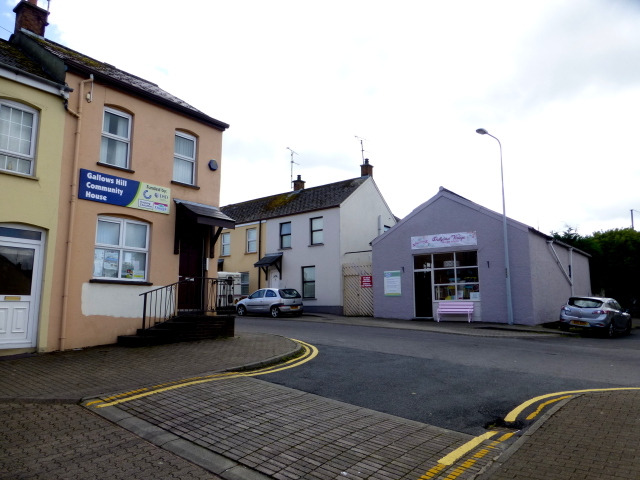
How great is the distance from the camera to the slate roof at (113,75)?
37.4 feet

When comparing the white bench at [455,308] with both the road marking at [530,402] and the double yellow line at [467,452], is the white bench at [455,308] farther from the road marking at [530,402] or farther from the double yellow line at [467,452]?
the double yellow line at [467,452]

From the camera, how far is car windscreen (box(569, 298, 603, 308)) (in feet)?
55.2

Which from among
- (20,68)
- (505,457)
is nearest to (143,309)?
(20,68)

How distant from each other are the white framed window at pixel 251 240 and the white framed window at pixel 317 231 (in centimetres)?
483

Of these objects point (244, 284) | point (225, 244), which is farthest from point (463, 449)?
point (225, 244)

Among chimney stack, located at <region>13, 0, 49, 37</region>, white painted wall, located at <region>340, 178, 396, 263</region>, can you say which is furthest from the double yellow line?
white painted wall, located at <region>340, 178, 396, 263</region>

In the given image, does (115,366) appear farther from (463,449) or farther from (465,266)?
(465,266)

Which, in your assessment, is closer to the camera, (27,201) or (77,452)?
(77,452)

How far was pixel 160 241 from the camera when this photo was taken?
12.5 meters

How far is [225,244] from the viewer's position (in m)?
32.1

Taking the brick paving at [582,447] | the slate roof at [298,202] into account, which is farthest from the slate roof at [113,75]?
the slate roof at [298,202]

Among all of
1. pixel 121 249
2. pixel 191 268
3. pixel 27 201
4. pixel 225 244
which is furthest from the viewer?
pixel 225 244

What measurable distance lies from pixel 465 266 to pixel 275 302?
939cm

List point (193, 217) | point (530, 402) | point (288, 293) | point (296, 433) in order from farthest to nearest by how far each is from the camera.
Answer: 1. point (288, 293)
2. point (193, 217)
3. point (530, 402)
4. point (296, 433)
